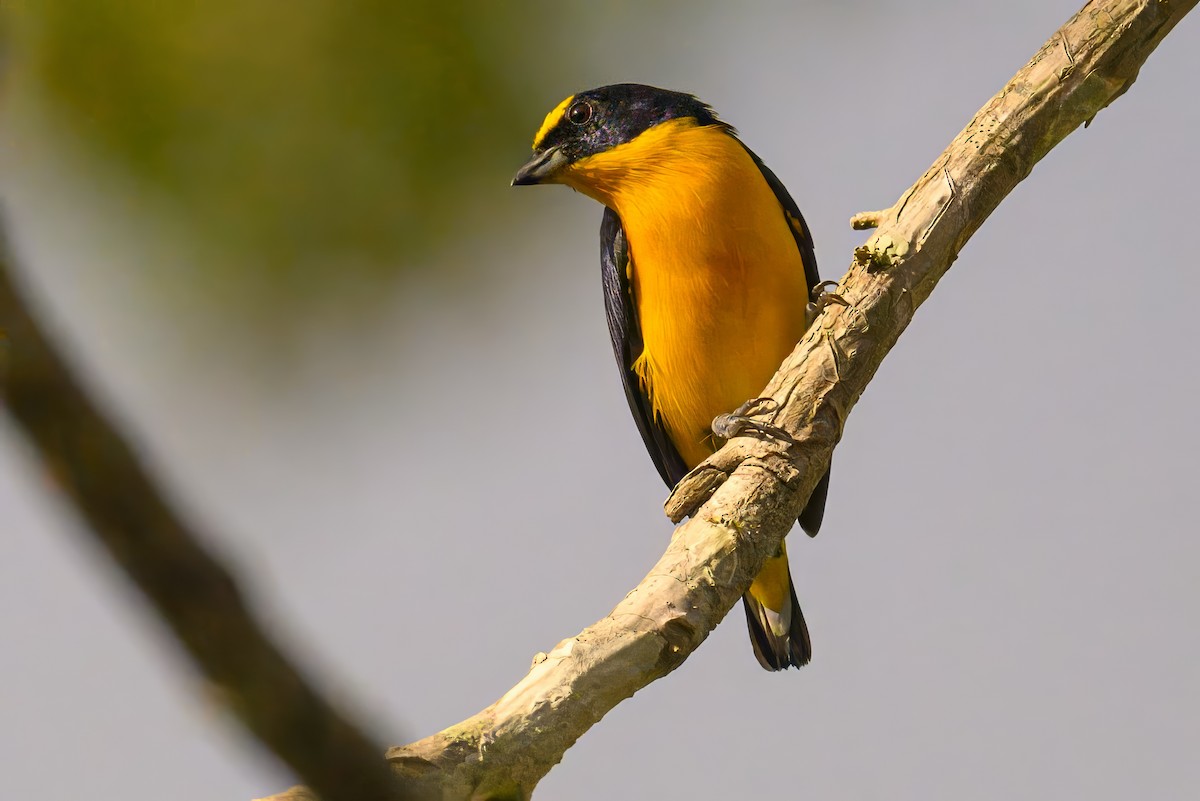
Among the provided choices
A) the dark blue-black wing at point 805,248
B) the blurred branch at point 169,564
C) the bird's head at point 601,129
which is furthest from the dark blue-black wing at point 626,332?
the blurred branch at point 169,564

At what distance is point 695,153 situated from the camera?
16.5ft

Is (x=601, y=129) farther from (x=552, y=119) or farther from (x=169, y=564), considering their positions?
(x=169, y=564)

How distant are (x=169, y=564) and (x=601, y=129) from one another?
4.56 metres

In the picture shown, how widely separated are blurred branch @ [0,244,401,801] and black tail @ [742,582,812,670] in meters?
4.47

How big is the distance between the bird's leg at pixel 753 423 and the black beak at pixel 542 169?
1853 millimetres

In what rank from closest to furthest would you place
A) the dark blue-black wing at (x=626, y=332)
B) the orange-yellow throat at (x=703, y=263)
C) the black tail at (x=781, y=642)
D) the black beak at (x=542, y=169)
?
the orange-yellow throat at (x=703, y=263) < the dark blue-black wing at (x=626, y=332) < the black beak at (x=542, y=169) < the black tail at (x=781, y=642)

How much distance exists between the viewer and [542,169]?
536 cm

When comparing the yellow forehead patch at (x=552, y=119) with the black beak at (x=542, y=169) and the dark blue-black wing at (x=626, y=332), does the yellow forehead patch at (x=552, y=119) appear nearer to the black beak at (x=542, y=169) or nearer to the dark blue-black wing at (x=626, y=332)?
the black beak at (x=542, y=169)

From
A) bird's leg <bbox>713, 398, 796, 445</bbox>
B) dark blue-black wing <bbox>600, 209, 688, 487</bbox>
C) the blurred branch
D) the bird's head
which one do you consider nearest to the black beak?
the bird's head

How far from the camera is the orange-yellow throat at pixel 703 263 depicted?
484 cm

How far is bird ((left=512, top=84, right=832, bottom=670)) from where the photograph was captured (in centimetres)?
485

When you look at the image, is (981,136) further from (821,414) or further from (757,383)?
(757,383)

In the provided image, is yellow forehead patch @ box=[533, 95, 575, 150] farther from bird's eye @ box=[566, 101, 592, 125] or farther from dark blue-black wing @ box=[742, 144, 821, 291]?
dark blue-black wing @ box=[742, 144, 821, 291]

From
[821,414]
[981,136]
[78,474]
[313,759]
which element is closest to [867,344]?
[821,414]
